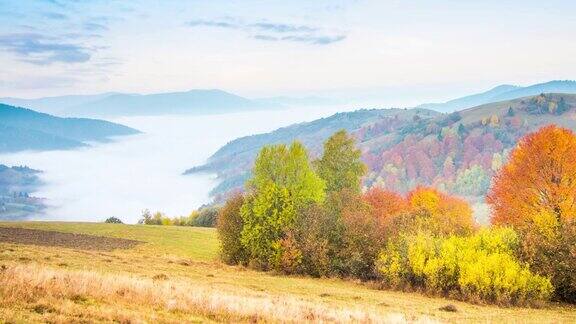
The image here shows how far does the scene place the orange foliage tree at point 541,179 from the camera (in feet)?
192

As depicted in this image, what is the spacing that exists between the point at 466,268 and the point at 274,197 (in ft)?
90.9

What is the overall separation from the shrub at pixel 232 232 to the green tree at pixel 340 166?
14.6m

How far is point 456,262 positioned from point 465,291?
287 cm

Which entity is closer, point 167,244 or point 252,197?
point 252,197

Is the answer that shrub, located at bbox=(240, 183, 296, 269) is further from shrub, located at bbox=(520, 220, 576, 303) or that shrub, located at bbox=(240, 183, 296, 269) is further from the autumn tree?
shrub, located at bbox=(520, 220, 576, 303)

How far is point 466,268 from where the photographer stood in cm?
4531

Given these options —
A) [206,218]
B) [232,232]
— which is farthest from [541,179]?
[206,218]

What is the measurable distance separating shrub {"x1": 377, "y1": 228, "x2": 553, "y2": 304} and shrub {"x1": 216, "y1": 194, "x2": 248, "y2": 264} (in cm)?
2129

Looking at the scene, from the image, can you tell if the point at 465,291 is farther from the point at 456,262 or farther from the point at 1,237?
the point at 1,237

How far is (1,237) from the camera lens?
66.9 m

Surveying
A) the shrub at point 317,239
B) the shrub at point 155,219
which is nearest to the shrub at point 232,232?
the shrub at point 317,239

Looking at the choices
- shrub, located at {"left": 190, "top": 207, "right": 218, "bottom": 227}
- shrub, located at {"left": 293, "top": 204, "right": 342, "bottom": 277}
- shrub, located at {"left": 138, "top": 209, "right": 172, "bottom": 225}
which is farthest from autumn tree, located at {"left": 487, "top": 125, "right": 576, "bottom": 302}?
shrub, located at {"left": 138, "top": 209, "right": 172, "bottom": 225}

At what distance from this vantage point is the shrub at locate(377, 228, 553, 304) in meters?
43.4

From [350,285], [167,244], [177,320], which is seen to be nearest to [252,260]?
[350,285]
